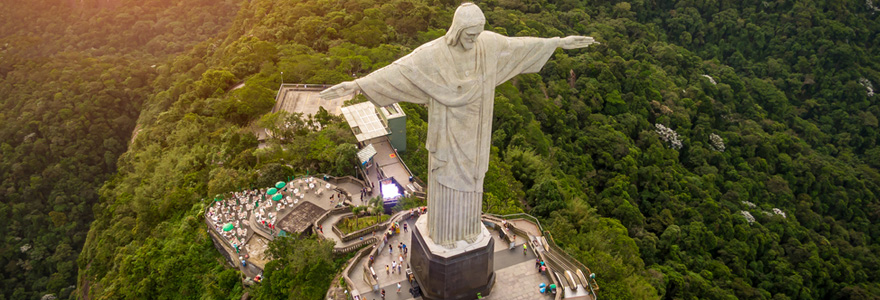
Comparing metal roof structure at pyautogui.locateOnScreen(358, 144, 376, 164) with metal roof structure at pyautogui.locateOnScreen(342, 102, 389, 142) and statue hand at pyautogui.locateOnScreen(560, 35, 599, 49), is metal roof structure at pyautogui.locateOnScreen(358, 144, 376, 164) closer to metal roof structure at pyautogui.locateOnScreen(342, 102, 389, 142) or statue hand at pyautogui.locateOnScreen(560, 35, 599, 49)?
metal roof structure at pyautogui.locateOnScreen(342, 102, 389, 142)

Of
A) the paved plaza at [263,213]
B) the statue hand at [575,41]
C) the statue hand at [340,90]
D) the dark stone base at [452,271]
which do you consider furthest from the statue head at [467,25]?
the paved plaza at [263,213]

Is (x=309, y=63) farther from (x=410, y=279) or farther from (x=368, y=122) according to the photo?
(x=410, y=279)

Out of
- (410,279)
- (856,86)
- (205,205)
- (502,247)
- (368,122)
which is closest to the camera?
(410,279)

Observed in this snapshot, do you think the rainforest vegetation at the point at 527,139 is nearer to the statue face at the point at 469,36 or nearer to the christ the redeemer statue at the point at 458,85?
the christ the redeemer statue at the point at 458,85

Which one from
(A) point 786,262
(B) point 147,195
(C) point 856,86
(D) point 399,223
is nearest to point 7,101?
(B) point 147,195

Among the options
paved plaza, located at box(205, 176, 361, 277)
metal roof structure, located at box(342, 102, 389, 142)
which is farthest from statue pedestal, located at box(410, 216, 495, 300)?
metal roof structure, located at box(342, 102, 389, 142)
